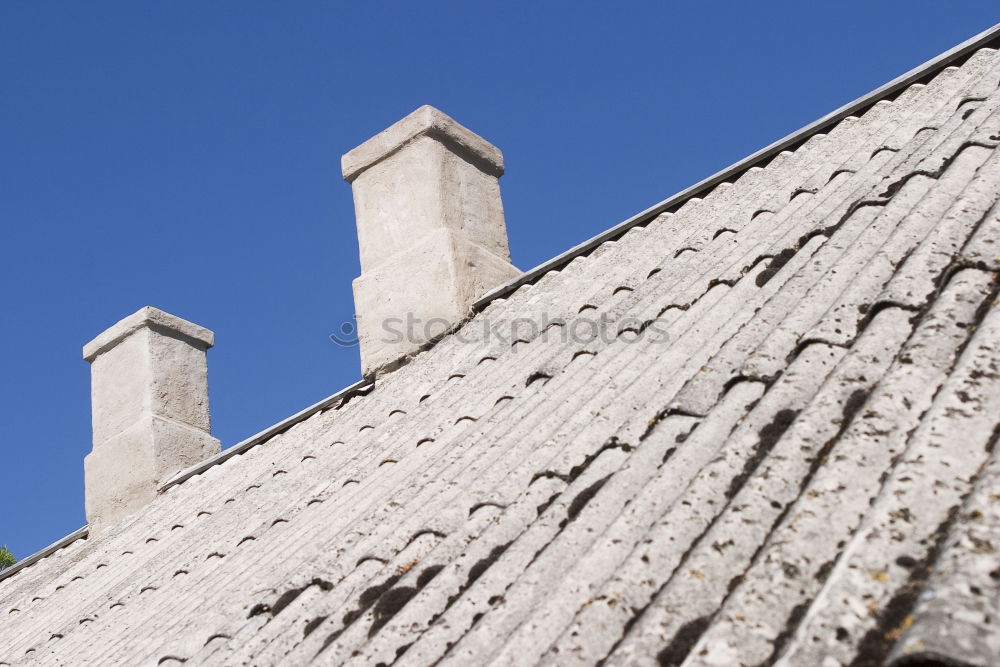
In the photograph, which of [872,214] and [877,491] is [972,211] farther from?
[877,491]

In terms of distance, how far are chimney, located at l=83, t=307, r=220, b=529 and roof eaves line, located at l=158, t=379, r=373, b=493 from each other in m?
0.22

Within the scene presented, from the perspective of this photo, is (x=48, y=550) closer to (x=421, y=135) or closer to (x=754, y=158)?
(x=421, y=135)

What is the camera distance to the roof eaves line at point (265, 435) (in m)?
5.31

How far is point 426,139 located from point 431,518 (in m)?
3.33

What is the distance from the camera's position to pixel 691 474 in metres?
1.90

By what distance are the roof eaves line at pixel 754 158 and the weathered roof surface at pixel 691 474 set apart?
72 mm

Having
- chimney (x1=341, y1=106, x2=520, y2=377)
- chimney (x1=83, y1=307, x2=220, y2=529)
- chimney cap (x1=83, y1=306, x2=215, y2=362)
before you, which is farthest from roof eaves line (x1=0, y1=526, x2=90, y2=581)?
chimney (x1=341, y1=106, x2=520, y2=377)

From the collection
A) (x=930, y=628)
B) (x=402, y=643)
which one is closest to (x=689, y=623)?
(x=930, y=628)

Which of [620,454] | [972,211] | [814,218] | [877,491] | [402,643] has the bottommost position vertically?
[402,643]

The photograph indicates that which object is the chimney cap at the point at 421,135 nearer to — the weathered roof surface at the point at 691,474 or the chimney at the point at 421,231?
the chimney at the point at 421,231

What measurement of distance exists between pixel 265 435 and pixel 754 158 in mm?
2749

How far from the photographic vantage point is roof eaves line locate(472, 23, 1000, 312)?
446 centimetres

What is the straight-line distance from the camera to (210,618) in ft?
9.50

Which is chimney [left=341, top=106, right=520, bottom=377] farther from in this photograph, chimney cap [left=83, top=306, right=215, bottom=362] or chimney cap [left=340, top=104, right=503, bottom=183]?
chimney cap [left=83, top=306, right=215, bottom=362]
